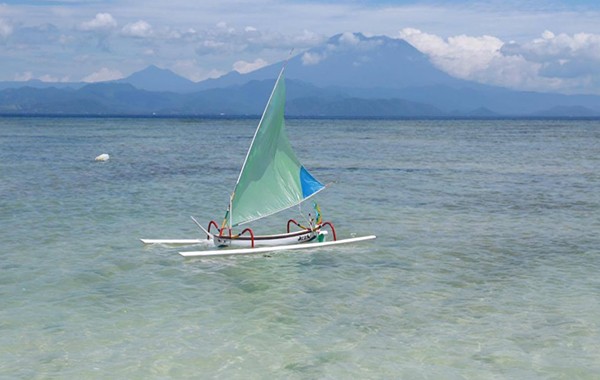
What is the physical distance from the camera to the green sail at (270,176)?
31.5 m

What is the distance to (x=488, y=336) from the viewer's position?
66.2ft

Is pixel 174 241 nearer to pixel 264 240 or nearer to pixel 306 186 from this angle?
pixel 264 240

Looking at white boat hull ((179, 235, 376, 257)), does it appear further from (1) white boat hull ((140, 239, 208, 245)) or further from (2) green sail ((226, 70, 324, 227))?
(1) white boat hull ((140, 239, 208, 245))

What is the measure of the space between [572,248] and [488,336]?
1465 cm

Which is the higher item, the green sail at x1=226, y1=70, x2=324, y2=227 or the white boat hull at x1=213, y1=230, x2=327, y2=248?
the green sail at x1=226, y1=70, x2=324, y2=227

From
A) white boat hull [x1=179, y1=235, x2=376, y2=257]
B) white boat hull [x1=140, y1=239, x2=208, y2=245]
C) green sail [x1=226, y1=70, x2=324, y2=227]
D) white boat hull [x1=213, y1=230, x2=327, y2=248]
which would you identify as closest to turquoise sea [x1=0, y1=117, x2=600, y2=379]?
white boat hull [x1=179, y1=235, x2=376, y2=257]

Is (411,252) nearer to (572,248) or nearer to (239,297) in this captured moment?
(572,248)

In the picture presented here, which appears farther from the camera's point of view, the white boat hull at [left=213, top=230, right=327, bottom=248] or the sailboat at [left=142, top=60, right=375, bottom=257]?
the sailboat at [left=142, top=60, right=375, bottom=257]

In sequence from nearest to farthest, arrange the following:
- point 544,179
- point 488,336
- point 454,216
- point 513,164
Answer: point 488,336
point 454,216
point 544,179
point 513,164

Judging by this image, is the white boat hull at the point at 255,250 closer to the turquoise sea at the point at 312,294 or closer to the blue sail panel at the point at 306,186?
the turquoise sea at the point at 312,294

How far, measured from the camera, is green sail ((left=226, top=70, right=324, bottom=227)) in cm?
3152

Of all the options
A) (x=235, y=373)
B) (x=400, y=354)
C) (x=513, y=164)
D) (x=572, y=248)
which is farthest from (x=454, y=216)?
(x=513, y=164)

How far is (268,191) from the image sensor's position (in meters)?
33.2

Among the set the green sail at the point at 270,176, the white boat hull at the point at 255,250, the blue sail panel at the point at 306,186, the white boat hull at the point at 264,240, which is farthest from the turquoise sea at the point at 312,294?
the blue sail panel at the point at 306,186
